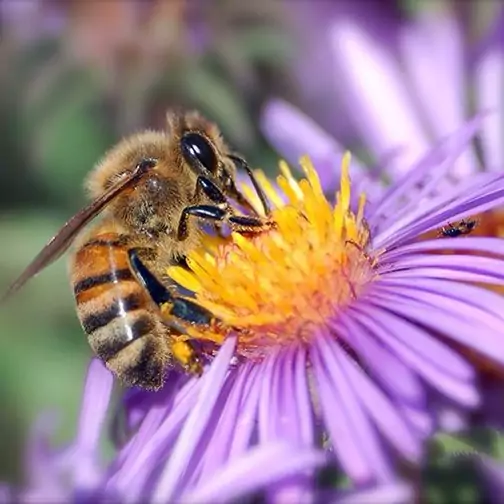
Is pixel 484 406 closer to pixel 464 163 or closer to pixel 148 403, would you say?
pixel 148 403

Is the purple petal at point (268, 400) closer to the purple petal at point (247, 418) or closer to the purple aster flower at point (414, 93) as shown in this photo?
the purple petal at point (247, 418)

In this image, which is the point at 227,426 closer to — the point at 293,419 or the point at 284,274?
the point at 293,419

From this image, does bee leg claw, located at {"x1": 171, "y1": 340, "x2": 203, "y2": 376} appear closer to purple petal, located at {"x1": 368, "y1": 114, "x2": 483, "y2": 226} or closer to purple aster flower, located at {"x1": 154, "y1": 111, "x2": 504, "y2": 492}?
purple aster flower, located at {"x1": 154, "y1": 111, "x2": 504, "y2": 492}

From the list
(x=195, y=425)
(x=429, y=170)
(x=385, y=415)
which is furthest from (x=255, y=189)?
(x=385, y=415)

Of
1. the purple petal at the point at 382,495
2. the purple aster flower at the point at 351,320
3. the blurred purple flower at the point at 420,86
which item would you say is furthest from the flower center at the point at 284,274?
the blurred purple flower at the point at 420,86

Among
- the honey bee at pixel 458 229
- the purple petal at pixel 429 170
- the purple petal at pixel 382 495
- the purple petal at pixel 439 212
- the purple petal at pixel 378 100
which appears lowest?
the purple petal at pixel 382 495

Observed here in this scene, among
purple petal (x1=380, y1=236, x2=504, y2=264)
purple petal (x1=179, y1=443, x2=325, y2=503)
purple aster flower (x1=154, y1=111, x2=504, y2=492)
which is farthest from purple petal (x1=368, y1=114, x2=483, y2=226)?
purple petal (x1=179, y1=443, x2=325, y2=503)
